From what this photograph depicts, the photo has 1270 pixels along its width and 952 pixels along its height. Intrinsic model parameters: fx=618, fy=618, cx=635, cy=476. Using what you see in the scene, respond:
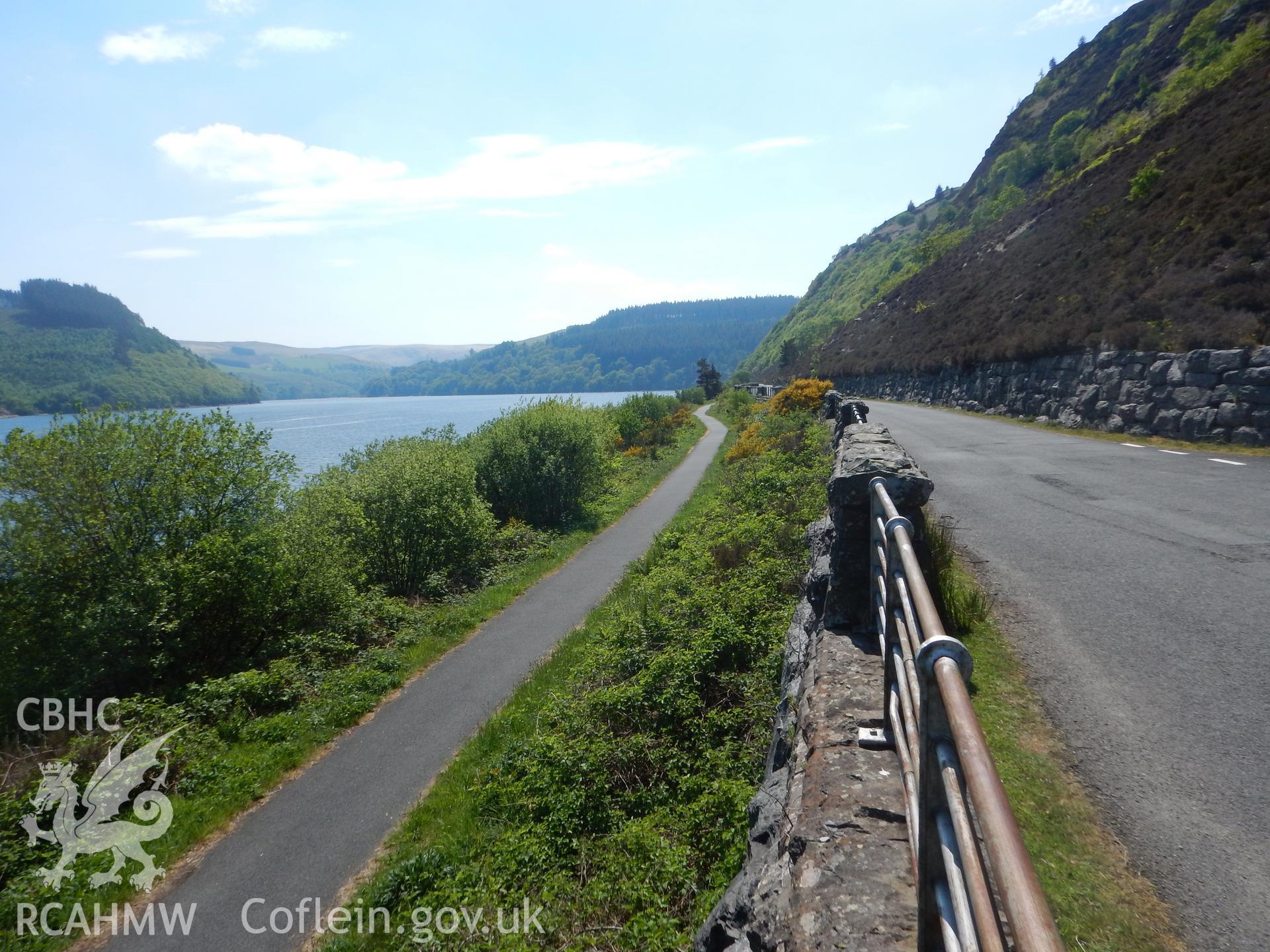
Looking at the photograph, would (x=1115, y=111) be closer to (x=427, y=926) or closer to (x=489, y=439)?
(x=489, y=439)

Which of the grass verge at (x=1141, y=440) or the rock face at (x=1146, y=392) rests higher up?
the rock face at (x=1146, y=392)

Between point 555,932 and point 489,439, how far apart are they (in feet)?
68.3

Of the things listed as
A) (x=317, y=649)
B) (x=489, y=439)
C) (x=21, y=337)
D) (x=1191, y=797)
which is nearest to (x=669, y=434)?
(x=489, y=439)

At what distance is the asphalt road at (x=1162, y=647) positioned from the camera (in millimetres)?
2846

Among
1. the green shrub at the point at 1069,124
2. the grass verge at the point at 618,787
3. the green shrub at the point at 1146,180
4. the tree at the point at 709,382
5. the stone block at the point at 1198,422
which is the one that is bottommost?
the grass verge at the point at 618,787

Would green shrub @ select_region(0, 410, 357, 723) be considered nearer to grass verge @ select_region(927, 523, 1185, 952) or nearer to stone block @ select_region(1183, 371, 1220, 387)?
grass verge @ select_region(927, 523, 1185, 952)

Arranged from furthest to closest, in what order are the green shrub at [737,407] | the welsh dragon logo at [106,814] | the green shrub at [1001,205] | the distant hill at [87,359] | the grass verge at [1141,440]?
1. the distant hill at [87,359]
2. the green shrub at [1001,205]
3. the green shrub at [737,407]
4. the grass verge at [1141,440]
5. the welsh dragon logo at [106,814]

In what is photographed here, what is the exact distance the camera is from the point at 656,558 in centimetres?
1505

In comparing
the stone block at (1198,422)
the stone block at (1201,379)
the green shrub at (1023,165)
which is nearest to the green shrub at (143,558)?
the stone block at (1198,422)

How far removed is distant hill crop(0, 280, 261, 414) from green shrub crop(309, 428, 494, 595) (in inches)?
4061

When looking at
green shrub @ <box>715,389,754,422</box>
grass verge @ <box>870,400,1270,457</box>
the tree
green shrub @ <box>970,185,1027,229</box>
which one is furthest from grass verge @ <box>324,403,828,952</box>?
the tree

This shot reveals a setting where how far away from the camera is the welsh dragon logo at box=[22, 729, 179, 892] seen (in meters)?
6.61

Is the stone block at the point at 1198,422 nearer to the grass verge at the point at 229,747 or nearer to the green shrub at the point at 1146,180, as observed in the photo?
the green shrub at the point at 1146,180

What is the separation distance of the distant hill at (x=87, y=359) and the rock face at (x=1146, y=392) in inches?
4513
